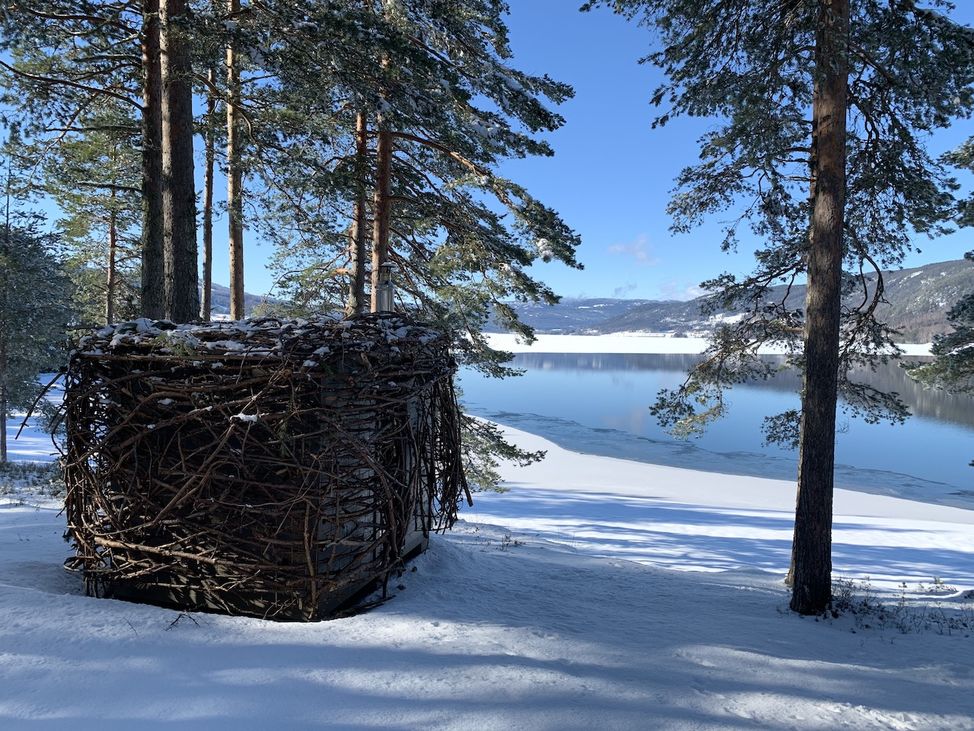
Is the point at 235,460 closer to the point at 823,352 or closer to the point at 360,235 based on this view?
the point at 823,352

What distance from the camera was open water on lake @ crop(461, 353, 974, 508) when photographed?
88.8ft

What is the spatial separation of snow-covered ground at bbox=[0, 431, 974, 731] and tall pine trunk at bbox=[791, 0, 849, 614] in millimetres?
459

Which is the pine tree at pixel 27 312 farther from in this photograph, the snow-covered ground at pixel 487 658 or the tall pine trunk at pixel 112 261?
the snow-covered ground at pixel 487 658

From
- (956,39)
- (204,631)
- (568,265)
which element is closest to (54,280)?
(568,265)

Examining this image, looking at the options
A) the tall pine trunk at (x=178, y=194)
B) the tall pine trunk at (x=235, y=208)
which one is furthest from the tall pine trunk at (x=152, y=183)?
the tall pine trunk at (x=235, y=208)

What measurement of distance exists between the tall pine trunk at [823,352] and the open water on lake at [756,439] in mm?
8624

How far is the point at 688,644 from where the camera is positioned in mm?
4145

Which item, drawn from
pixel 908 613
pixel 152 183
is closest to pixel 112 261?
pixel 152 183

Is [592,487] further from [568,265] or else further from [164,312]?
[164,312]

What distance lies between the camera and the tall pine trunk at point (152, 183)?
6078mm

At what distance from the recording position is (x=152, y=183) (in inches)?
243

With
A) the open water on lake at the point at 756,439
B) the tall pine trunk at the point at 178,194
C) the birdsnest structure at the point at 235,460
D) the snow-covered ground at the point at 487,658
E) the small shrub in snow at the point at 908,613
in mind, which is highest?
the tall pine trunk at the point at 178,194

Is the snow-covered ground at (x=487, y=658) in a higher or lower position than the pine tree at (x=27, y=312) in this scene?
lower

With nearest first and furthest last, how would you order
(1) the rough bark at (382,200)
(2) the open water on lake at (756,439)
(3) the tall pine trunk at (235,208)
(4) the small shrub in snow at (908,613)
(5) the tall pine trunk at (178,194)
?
(4) the small shrub in snow at (908,613)
(5) the tall pine trunk at (178,194)
(3) the tall pine trunk at (235,208)
(1) the rough bark at (382,200)
(2) the open water on lake at (756,439)
